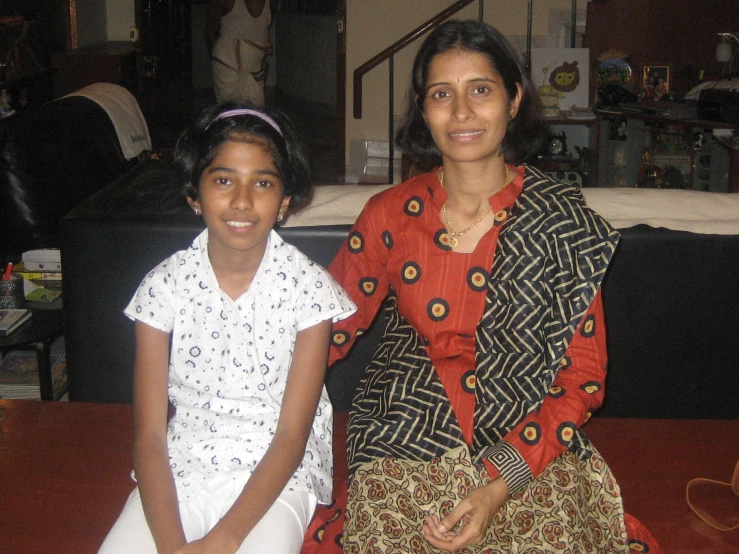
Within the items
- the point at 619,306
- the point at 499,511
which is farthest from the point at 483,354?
the point at 619,306

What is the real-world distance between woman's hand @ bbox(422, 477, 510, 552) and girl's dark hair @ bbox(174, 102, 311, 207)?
677 millimetres

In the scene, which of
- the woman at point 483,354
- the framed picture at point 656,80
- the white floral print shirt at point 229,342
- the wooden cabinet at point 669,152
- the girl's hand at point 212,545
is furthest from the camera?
the framed picture at point 656,80

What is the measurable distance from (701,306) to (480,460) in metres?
0.91

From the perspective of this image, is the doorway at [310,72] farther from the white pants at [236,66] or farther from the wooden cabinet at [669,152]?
the wooden cabinet at [669,152]

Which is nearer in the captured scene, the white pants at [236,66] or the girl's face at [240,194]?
the girl's face at [240,194]

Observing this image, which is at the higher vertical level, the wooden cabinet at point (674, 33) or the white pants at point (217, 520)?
the wooden cabinet at point (674, 33)

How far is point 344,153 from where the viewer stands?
6078mm

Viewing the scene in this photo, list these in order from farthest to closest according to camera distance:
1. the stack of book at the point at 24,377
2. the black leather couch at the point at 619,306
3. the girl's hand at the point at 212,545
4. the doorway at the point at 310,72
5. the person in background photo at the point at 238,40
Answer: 1. the doorway at the point at 310,72
2. the person in background photo at the point at 238,40
3. the stack of book at the point at 24,377
4. the black leather couch at the point at 619,306
5. the girl's hand at the point at 212,545

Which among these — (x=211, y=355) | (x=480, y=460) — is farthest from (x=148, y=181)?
(x=480, y=460)

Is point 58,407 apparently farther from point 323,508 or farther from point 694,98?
point 694,98

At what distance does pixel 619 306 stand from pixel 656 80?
3517 mm

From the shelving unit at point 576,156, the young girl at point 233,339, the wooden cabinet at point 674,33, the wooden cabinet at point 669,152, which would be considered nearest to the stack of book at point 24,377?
the young girl at point 233,339

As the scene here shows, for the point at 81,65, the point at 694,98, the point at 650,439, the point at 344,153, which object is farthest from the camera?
the point at 344,153

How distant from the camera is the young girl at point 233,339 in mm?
1427
